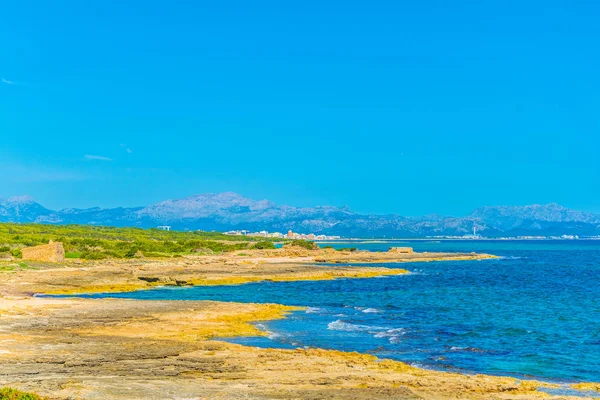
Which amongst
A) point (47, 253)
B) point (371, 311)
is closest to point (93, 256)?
point (47, 253)

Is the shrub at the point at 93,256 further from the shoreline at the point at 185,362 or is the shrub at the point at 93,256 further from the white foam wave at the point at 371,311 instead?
the white foam wave at the point at 371,311

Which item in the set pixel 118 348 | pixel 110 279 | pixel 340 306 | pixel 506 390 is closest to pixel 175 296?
pixel 110 279

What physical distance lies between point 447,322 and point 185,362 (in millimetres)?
20498

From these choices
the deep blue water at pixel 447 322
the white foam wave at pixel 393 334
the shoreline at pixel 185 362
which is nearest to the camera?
the shoreline at pixel 185 362

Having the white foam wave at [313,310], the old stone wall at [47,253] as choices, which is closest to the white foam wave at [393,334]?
the white foam wave at [313,310]

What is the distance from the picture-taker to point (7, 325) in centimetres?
2878

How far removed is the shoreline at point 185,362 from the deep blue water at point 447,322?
257 cm

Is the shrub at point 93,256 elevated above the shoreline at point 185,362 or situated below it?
above

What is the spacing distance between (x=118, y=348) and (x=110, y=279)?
1465 inches

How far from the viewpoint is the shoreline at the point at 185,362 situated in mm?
17562

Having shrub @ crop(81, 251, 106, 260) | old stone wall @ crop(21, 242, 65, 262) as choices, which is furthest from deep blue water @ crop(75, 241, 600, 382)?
shrub @ crop(81, 251, 106, 260)

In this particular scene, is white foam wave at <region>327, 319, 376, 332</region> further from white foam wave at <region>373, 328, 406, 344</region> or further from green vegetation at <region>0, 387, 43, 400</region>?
green vegetation at <region>0, 387, 43, 400</region>

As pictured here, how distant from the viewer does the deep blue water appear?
83.0ft

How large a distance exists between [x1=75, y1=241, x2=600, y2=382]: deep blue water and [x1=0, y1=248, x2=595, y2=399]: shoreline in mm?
2566
